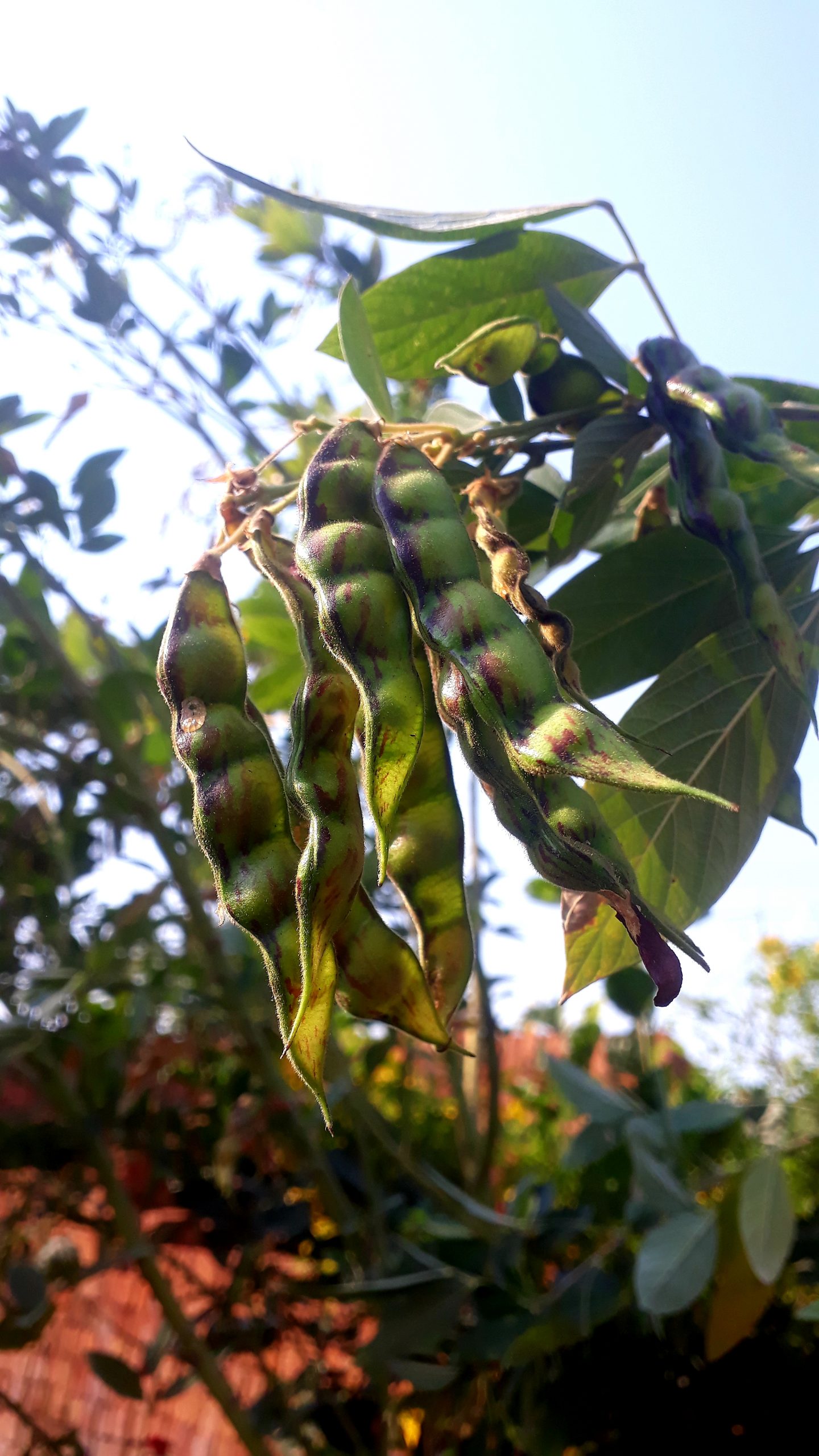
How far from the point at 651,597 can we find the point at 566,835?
26 centimetres

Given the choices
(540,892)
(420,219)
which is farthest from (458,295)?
(540,892)

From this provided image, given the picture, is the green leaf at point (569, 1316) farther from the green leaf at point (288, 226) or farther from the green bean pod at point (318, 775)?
the green leaf at point (288, 226)

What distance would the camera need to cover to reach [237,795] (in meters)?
0.33

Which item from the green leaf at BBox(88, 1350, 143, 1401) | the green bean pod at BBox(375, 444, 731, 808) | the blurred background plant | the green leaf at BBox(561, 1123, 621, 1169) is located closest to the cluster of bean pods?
the green bean pod at BBox(375, 444, 731, 808)

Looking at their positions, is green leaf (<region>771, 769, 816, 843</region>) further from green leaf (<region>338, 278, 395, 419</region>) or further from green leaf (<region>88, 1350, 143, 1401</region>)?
green leaf (<region>88, 1350, 143, 1401</region>)

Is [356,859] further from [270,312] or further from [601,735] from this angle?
[270,312]

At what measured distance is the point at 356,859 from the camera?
317 millimetres

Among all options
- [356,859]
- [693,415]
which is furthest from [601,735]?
[693,415]

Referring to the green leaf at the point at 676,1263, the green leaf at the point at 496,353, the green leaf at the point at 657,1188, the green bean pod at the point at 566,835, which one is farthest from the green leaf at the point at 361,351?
the green leaf at the point at 657,1188

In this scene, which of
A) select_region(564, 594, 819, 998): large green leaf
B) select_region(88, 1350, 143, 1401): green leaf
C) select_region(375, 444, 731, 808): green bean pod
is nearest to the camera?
select_region(375, 444, 731, 808): green bean pod

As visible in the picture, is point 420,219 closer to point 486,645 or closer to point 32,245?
point 486,645

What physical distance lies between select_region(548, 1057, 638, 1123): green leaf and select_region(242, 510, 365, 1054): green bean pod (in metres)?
0.73

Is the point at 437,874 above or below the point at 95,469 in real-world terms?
below

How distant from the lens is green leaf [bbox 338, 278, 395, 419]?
407 mm
